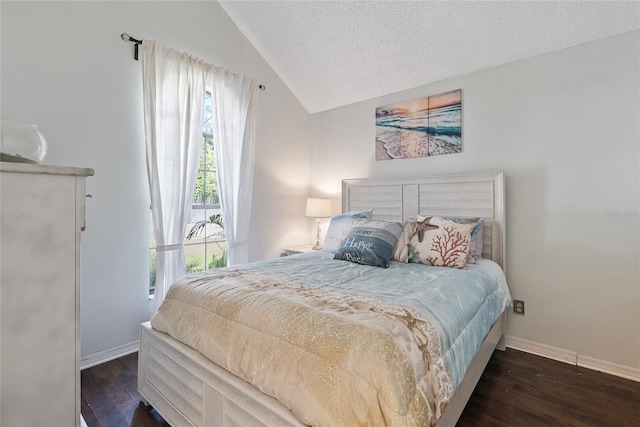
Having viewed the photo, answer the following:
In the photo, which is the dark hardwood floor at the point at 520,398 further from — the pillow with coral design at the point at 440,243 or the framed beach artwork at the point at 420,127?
the framed beach artwork at the point at 420,127

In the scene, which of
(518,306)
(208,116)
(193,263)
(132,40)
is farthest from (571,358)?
(132,40)

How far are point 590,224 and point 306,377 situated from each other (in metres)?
2.38

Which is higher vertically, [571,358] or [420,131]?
[420,131]

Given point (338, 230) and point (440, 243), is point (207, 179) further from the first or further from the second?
point (440, 243)

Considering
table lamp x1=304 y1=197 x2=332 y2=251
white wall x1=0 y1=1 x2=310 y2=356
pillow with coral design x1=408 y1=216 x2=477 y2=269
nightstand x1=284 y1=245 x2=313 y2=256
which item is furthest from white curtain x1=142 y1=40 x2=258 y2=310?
pillow with coral design x1=408 y1=216 x2=477 y2=269

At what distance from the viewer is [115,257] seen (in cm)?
235

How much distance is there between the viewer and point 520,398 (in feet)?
6.00

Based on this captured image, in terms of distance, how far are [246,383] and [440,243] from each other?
1.63 metres

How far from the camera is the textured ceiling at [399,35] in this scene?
2162 mm

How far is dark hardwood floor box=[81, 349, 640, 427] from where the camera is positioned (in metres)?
1.64

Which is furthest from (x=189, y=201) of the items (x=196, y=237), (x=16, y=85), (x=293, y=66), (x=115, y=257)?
(x=293, y=66)

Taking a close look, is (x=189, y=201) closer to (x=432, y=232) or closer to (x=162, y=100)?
(x=162, y=100)

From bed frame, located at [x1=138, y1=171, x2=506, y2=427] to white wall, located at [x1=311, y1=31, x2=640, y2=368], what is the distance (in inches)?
6.2

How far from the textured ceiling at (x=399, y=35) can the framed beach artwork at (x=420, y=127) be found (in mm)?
212
